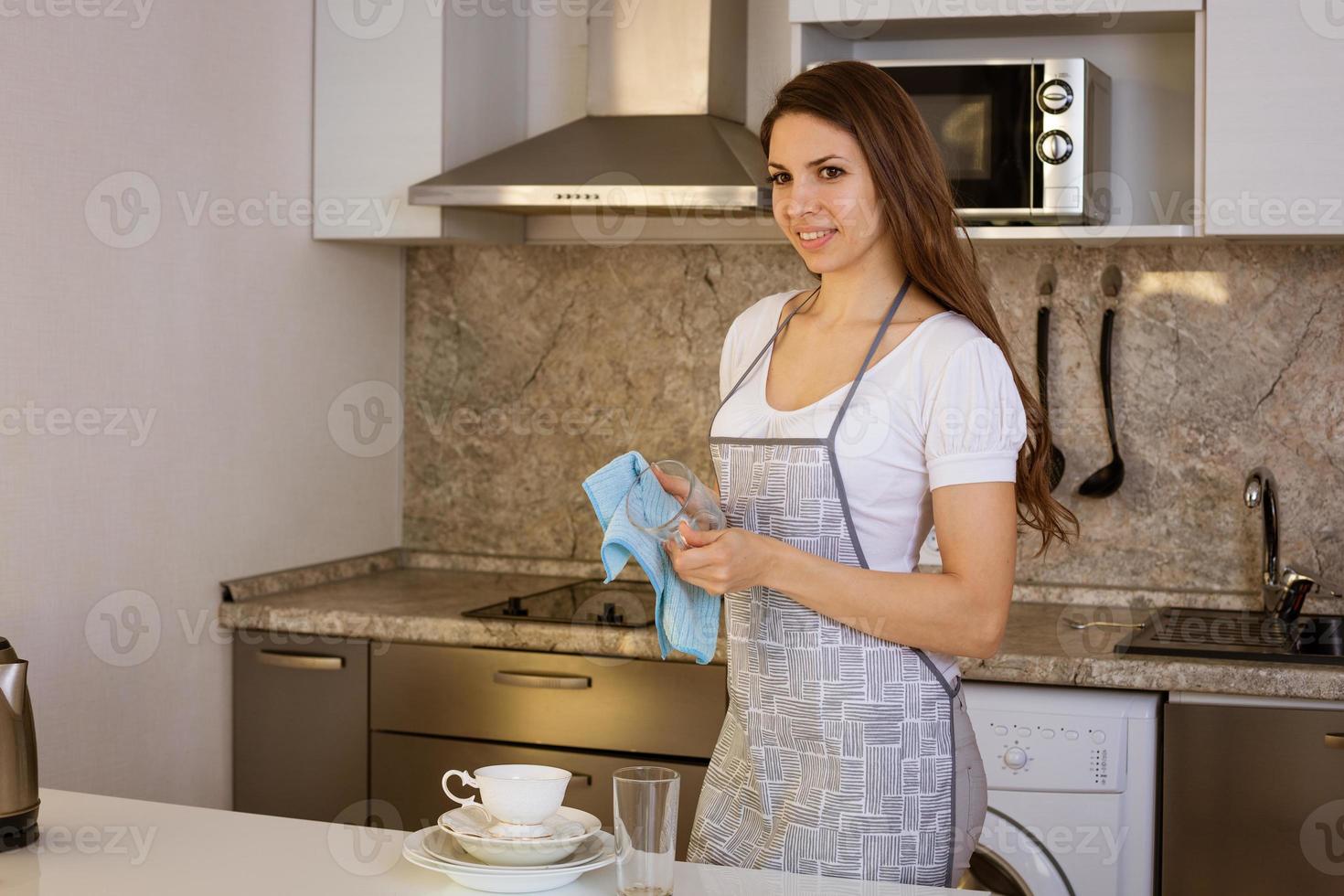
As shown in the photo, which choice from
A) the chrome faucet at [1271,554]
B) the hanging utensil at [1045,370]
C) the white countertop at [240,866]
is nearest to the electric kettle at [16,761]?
the white countertop at [240,866]

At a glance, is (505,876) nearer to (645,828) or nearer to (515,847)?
(515,847)

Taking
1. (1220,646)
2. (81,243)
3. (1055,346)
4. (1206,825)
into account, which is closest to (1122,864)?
(1206,825)

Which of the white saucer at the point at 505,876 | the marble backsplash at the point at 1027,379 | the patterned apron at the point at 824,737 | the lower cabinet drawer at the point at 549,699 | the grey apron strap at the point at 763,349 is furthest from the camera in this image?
the marble backsplash at the point at 1027,379

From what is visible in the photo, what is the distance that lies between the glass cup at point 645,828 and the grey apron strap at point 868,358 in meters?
0.51

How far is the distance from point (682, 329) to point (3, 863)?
1.88m

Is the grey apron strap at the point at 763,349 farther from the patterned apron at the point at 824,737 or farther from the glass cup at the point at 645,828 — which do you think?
the glass cup at the point at 645,828

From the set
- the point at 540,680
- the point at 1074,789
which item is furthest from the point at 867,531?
the point at 540,680

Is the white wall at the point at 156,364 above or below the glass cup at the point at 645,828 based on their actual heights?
above

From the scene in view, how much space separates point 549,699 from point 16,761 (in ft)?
3.82

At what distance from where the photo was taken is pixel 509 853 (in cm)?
121

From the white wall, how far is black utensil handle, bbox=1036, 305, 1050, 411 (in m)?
1.44

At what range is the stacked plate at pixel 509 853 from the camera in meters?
1.19

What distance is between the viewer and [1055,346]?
8.87 ft

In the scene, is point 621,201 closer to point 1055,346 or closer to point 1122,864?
point 1055,346
